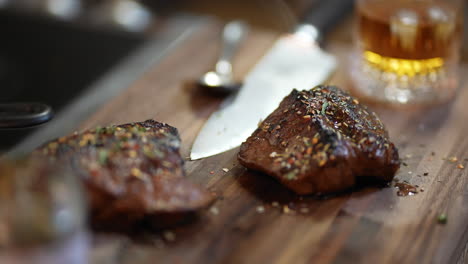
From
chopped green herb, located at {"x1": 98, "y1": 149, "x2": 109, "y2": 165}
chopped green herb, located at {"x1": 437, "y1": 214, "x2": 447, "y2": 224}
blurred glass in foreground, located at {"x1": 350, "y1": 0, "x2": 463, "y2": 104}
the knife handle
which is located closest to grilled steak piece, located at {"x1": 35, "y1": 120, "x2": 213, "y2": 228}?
chopped green herb, located at {"x1": 98, "y1": 149, "x2": 109, "y2": 165}

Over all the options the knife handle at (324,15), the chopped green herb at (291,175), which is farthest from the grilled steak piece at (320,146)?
the knife handle at (324,15)

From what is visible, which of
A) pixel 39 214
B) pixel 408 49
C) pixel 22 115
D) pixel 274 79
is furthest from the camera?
pixel 274 79

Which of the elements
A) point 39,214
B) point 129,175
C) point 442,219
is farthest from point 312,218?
point 39,214

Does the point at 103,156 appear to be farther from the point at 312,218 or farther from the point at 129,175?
the point at 312,218

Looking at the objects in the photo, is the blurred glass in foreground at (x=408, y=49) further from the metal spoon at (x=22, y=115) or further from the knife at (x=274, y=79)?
the metal spoon at (x=22, y=115)

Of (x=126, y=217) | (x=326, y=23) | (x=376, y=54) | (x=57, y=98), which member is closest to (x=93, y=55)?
(x=57, y=98)

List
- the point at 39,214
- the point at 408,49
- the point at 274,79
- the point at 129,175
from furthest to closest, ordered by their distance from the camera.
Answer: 1. the point at 274,79
2. the point at 408,49
3. the point at 129,175
4. the point at 39,214
